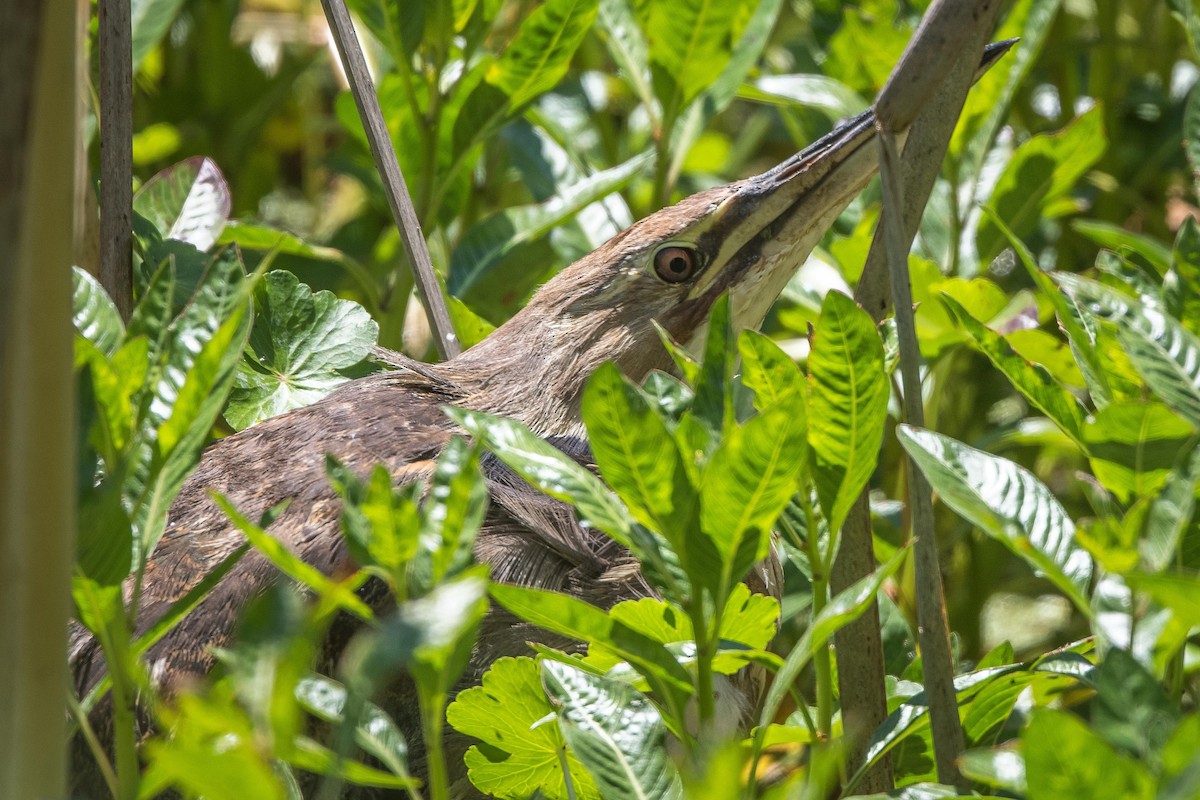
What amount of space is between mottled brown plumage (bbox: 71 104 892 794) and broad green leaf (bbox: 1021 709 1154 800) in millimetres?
979

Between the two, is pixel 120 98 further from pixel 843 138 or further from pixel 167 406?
pixel 843 138

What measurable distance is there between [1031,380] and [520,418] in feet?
3.57

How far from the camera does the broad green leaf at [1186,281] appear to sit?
4.61ft

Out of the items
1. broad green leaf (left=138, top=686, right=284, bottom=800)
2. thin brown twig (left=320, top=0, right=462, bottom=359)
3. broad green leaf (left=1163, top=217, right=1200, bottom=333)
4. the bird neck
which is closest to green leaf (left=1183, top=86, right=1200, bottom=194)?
broad green leaf (left=1163, top=217, right=1200, bottom=333)

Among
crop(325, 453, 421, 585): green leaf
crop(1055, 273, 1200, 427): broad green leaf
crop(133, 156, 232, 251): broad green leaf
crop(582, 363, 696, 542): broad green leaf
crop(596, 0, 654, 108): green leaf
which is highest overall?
crop(133, 156, 232, 251): broad green leaf

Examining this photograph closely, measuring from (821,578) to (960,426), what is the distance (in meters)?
1.89

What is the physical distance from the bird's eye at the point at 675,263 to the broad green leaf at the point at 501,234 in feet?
0.77

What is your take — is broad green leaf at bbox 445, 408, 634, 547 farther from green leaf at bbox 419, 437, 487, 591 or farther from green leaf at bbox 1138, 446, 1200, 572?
green leaf at bbox 1138, 446, 1200, 572

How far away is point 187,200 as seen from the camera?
2076 mm

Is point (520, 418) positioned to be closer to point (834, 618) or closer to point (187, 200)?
point (187, 200)

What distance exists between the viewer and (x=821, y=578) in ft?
4.43

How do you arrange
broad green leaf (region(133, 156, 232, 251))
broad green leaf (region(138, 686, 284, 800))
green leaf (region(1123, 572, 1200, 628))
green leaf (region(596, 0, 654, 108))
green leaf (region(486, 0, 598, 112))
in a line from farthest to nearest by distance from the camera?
green leaf (region(596, 0, 654, 108)), green leaf (region(486, 0, 598, 112)), broad green leaf (region(133, 156, 232, 251)), green leaf (region(1123, 572, 1200, 628)), broad green leaf (region(138, 686, 284, 800))

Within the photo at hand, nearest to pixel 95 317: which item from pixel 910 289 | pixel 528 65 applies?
pixel 910 289

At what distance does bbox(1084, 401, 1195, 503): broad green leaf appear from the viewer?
1202mm
